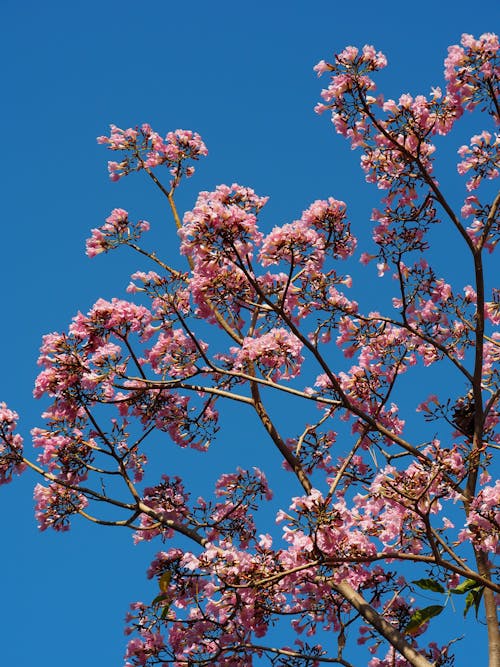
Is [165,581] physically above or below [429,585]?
above

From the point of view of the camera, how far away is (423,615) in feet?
24.4

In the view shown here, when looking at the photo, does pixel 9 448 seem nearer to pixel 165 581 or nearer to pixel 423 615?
pixel 165 581

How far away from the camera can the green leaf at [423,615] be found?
7.41 metres

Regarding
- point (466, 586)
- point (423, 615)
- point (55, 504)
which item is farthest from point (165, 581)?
point (466, 586)

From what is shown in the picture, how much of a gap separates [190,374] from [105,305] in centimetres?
99

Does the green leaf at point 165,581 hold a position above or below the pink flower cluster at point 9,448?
below

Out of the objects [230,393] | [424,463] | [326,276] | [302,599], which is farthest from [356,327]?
[302,599]

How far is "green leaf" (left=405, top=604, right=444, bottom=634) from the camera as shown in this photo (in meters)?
7.41

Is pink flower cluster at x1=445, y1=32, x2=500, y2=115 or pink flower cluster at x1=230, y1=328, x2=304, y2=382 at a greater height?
pink flower cluster at x1=445, y1=32, x2=500, y2=115

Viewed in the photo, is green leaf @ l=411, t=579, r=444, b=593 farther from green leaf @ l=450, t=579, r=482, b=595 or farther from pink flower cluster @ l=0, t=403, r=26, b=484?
pink flower cluster @ l=0, t=403, r=26, b=484

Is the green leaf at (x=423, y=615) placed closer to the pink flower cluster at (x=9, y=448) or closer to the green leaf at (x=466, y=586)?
the green leaf at (x=466, y=586)

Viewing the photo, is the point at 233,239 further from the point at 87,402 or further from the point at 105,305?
the point at 87,402

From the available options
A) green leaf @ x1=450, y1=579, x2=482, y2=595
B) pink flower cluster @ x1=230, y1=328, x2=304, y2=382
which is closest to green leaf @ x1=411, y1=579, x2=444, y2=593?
green leaf @ x1=450, y1=579, x2=482, y2=595

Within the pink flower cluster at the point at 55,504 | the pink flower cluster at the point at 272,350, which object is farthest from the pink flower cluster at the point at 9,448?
the pink flower cluster at the point at 272,350
